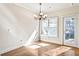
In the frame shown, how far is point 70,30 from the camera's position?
1.78 meters

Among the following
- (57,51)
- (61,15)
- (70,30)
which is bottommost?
(57,51)

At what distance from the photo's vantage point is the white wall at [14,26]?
5.55 ft

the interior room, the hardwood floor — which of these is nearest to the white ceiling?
the interior room

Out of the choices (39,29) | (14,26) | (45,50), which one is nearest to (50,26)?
(39,29)

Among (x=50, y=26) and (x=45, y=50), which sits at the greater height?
(x=50, y=26)

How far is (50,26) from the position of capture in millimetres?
1836

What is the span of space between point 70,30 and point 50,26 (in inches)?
15.1

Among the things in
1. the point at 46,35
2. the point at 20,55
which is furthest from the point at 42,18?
the point at 20,55

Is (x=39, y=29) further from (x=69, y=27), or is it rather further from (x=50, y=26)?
(x=69, y=27)

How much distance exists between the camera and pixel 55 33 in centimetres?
183

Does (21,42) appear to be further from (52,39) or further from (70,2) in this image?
(70,2)

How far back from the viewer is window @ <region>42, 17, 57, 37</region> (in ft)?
5.96

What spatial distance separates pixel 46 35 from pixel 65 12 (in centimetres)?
56

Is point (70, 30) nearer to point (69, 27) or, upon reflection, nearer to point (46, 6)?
point (69, 27)
